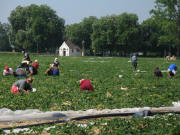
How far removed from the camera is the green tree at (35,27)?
86.9 metres

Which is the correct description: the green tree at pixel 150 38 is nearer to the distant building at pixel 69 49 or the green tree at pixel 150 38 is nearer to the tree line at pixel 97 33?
the tree line at pixel 97 33

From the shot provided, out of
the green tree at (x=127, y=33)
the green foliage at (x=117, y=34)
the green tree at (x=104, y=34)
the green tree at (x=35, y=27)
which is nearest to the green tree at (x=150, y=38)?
the green tree at (x=127, y=33)

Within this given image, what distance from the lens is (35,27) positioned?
87.2 meters

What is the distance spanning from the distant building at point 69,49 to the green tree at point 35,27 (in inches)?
158

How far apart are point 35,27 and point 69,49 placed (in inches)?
703

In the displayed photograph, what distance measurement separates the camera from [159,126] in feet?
20.7

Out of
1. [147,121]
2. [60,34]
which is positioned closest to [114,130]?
[147,121]

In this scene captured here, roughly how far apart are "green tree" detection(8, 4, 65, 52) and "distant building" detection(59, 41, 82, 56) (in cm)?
401

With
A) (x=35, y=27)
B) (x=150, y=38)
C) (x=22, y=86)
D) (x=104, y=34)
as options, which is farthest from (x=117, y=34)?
(x=22, y=86)

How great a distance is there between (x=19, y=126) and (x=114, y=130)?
7.53 feet

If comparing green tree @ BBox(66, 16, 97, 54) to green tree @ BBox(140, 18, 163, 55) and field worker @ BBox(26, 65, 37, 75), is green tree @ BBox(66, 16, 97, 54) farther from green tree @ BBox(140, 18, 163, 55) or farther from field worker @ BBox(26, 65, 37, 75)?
field worker @ BBox(26, 65, 37, 75)

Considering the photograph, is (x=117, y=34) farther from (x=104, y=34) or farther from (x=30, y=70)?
(x=30, y=70)

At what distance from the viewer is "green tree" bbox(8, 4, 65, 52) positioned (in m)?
86.9

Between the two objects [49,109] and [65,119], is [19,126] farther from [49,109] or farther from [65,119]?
[49,109]
